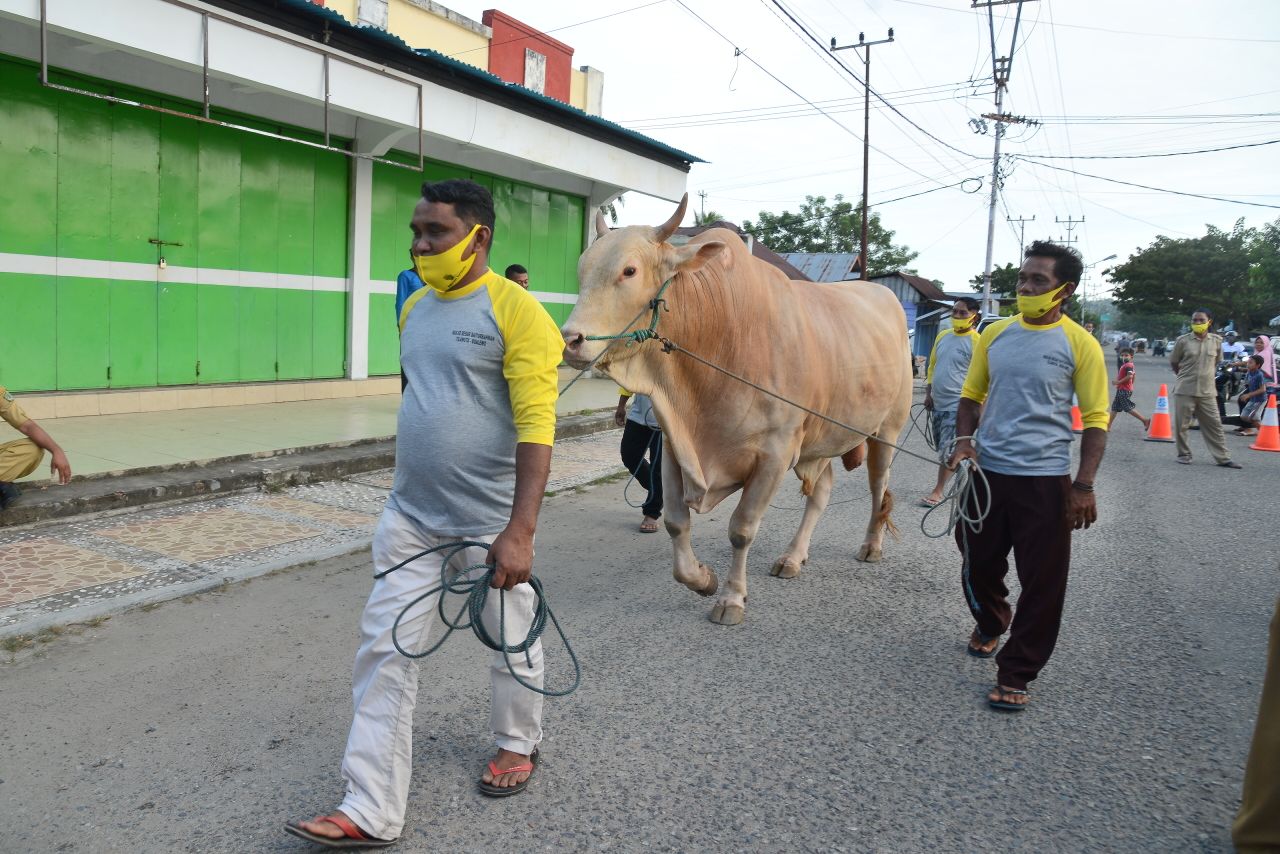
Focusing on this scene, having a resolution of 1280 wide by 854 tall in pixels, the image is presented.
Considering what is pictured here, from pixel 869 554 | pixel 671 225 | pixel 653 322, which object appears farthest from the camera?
pixel 869 554

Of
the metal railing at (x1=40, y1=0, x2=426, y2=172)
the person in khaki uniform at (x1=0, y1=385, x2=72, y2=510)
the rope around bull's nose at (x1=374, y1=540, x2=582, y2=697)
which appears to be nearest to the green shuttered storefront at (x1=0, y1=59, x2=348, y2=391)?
the metal railing at (x1=40, y1=0, x2=426, y2=172)

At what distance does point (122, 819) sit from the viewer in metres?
2.68

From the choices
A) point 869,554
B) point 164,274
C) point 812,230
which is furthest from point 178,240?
point 812,230

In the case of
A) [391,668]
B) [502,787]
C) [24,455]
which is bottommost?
[502,787]

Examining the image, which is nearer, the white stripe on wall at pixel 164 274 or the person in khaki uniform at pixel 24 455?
the person in khaki uniform at pixel 24 455

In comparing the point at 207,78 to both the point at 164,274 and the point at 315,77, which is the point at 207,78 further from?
the point at 164,274

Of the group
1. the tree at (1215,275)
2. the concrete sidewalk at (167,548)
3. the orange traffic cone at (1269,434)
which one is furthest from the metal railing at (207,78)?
the tree at (1215,275)

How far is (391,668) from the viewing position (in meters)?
2.61

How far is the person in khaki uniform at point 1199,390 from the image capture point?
10.5m

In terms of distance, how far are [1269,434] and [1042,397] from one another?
10832 millimetres

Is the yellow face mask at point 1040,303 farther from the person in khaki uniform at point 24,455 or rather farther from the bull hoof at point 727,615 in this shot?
the person in khaki uniform at point 24,455

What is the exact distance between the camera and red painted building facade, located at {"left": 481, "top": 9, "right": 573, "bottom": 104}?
1523 cm

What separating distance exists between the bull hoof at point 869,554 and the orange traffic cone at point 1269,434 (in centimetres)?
921

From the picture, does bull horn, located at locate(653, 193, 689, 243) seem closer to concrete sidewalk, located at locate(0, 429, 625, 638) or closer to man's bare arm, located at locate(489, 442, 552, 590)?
man's bare arm, located at locate(489, 442, 552, 590)
